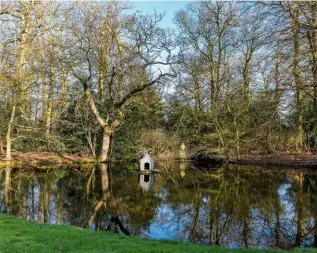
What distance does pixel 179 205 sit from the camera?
1141 centimetres

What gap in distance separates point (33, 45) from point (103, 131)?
7.45 m

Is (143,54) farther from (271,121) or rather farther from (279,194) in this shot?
(279,194)

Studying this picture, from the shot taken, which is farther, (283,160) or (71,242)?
(283,160)

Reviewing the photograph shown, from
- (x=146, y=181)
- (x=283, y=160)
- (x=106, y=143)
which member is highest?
(x=106, y=143)

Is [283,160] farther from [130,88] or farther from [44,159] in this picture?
[44,159]

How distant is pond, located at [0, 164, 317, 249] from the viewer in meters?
8.49

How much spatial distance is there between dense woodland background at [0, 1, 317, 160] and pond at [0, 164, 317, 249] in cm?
379

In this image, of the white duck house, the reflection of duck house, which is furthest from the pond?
the white duck house

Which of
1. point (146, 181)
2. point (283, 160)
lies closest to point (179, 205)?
point (146, 181)

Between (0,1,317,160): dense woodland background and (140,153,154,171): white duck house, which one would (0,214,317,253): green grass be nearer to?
(0,1,317,160): dense woodland background

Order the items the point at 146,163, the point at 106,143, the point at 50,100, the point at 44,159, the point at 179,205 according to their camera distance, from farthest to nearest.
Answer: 1. the point at 50,100
2. the point at 106,143
3. the point at 44,159
4. the point at 146,163
5. the point at 179,205

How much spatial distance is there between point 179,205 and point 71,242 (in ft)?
19.1

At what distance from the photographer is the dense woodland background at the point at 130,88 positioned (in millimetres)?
21188

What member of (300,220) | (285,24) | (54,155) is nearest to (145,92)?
(54,155)
